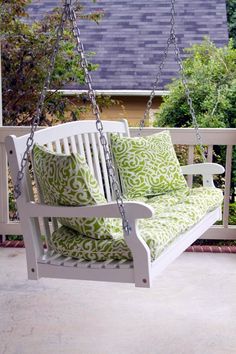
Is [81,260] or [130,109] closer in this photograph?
[81,260]

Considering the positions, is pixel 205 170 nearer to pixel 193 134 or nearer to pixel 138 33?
pixel 193 134

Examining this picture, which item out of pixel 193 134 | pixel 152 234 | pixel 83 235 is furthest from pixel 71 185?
pixel 193 134

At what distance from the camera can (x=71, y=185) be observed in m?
2.56

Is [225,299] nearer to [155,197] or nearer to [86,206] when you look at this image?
[155,197]

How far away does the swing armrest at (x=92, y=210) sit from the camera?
2.41 m

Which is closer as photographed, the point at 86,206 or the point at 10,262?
the point at 86,206

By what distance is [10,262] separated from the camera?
4125mm

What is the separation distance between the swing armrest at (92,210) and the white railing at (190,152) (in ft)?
5.65

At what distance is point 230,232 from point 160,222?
5.70ft

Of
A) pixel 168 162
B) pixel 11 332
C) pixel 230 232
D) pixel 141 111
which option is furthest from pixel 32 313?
pixel 141 111

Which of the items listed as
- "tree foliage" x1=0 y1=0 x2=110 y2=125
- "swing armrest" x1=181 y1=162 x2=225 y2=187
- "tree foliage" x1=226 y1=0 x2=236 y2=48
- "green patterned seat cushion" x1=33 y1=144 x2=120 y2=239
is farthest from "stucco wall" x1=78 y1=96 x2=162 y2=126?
"green patterned seat cushion" x1=33 y1=144 x2=120 y2=239

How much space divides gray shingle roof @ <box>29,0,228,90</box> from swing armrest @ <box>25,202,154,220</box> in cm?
472

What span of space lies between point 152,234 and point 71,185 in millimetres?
409

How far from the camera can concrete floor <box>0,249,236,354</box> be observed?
2.88 meters
